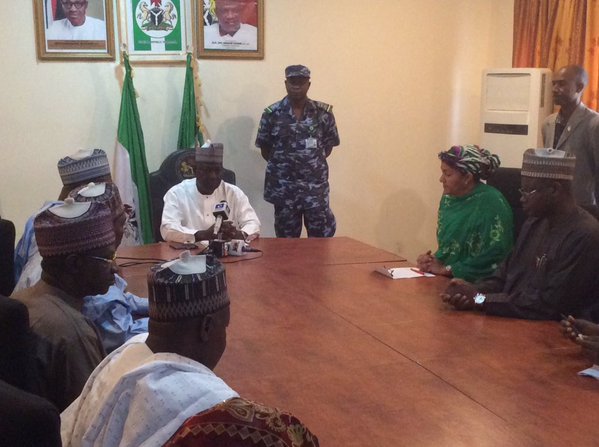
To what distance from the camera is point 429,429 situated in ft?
5.59

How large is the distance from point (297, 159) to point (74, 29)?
1.89 metres

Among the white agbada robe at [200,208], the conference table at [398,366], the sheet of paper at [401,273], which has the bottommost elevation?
the sheet of paper at [401,273]

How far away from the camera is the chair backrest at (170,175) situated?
4.71 meters

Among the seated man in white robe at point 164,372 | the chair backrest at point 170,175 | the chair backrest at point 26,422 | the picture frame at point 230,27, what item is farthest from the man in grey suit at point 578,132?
the chair backrest at point 26,422

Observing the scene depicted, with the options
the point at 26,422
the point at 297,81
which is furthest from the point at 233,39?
the point at 26,422

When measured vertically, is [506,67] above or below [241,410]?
above

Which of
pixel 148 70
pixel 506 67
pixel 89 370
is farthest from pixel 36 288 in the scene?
pixel 506 67

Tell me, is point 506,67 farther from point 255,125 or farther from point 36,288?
point 36,288

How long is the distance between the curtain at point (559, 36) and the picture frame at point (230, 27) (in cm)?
212

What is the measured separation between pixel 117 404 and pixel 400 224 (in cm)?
520

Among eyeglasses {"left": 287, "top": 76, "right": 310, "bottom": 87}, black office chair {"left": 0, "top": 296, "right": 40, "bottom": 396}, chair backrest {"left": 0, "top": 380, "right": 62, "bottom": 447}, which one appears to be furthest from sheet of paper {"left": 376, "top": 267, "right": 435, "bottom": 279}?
chair backrest {"left": 0, "top": 380, "right": 62, "bottom": 447}

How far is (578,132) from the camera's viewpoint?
4.32 meters

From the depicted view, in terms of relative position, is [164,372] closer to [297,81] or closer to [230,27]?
[297,81]

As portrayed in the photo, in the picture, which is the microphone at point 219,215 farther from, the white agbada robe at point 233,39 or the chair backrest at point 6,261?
the white agbada robe at point 233,39
